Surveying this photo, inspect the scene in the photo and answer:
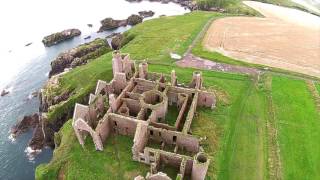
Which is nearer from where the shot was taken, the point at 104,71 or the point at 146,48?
the point at 104,71

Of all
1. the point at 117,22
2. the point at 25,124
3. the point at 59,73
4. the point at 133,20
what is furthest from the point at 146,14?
the point at 25,124

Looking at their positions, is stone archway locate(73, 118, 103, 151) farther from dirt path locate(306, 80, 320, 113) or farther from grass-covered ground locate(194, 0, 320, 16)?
grass-covered ground locate(194, 0, 320, 16)

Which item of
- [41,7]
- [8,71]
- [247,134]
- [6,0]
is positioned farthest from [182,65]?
[6,0]

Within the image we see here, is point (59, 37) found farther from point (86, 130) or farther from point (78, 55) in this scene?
point (86, 130)

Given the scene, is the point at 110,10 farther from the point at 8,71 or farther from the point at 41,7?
the point at 8,71

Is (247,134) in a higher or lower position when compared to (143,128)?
lower
